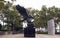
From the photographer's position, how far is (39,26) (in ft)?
69.0

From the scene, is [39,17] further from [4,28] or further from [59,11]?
[4,28]

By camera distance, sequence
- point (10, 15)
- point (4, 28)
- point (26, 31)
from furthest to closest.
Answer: point (4, 28) < point (10, 15) < point (26, 31)

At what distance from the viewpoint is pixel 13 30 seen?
67.0ft

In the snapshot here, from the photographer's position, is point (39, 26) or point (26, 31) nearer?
point (26, 31)

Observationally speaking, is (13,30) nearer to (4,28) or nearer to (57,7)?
(4,28)

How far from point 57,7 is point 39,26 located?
10.0ft

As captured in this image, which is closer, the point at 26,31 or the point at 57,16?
the point at 26,31

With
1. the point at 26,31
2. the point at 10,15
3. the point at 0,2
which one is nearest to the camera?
the point at 26,31

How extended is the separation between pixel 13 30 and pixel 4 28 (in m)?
1.06

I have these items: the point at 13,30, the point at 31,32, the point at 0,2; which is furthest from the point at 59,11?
the point at 31,32

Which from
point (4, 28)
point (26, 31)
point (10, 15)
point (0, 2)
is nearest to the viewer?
point (26, 31)

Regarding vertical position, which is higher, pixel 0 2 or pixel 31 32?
pixel 0 2

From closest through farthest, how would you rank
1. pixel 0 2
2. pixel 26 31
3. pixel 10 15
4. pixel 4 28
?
pixel 26 31 < pixel 0 2 < pixel 10 15 < pixel 4 28

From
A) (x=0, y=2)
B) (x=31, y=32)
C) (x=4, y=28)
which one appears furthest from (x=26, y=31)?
(x=4, y=28)
